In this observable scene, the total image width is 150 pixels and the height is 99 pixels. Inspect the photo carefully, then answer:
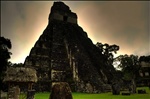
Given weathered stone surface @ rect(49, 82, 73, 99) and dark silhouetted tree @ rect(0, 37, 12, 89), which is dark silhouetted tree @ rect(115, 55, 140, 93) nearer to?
dark silhouetted tree @ rect(0, 37, 12, 89)

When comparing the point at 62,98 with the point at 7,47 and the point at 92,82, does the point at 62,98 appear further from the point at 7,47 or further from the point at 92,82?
the point at 7,47

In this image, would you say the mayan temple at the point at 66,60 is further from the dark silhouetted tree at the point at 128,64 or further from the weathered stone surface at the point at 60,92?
the dark silhouetted tree at the point at 128,64

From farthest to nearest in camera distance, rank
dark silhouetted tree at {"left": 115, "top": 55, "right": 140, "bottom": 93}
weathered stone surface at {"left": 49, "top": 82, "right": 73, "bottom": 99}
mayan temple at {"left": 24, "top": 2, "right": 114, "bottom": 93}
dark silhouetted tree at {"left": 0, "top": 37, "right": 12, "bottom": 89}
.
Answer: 1. dark silhouetted tree at {"left": 115, "top": 55, "right": 140, "bottom": 93}
2. dark silhouetted tree at {"left": 0, "top": 37, "right": 12, "bottom": 89}
3. mayan temple at {"left": 24, "top": 2, "right": 114, "bottom": 93}
4. weathered stone surface at {"left": 49, "top": 82, "right": 73, "bottom": 99}

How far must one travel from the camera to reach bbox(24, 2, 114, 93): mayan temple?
19.5 meters

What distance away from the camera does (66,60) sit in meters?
22.4

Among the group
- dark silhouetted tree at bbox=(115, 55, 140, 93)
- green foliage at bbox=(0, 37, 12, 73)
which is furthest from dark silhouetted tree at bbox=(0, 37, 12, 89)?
dark silhouetted tree at bbox=(115, 55, 140, 93)

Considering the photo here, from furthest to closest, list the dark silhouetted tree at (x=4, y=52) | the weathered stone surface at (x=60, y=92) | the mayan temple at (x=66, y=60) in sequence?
the dark silhouetted tree at (x=4, y=52)
the mayan temple at (x=66, y=60)
the weathered stone surface at (x=60, y=92)

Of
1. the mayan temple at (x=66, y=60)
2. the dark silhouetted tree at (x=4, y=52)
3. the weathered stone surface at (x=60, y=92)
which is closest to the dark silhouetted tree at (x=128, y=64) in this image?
the mayan temple at (x=66, y=60)

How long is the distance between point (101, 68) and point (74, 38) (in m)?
6.23

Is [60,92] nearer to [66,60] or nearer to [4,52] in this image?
[66,60]

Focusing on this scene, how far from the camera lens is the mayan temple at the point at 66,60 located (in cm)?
1945

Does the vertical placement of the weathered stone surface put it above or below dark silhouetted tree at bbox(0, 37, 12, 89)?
below

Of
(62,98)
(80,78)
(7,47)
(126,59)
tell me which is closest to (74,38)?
(80,78)

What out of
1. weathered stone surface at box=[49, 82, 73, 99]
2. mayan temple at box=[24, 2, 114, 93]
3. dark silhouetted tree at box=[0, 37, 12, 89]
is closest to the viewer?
weathered stone surface at box=[49, 82, 73, 99]
